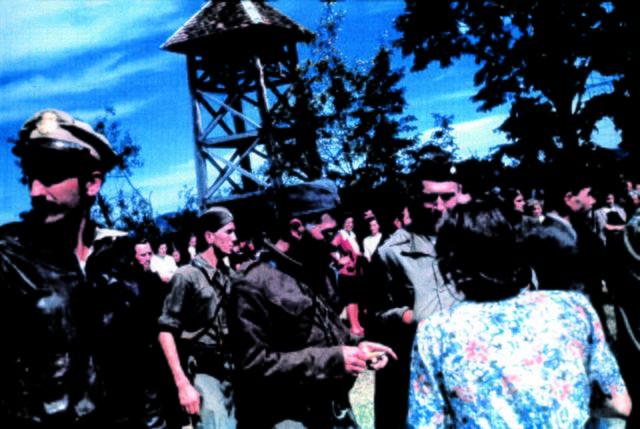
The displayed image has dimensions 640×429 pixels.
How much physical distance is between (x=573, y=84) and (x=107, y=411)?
667 inches

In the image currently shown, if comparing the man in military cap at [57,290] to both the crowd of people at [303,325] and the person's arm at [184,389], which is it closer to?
the crowd of people at [303,325]

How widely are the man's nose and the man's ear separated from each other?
19cm

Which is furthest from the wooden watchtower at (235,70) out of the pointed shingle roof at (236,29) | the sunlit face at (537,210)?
the sunlit face at (537,210)

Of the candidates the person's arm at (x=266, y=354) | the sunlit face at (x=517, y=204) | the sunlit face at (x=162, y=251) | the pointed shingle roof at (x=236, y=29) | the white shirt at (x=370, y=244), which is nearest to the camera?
the person's arm at (x=266, y=354)

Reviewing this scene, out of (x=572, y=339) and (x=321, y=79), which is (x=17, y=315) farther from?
(x=321, y=79)

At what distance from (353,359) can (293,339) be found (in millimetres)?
320

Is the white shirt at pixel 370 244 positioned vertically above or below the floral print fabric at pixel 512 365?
below

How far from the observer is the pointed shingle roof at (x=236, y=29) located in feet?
58.3

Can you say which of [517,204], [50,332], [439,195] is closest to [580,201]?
[439,195]

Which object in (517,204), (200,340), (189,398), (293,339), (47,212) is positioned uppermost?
(47,212)

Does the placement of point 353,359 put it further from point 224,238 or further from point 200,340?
point 224,238

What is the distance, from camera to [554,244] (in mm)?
3982

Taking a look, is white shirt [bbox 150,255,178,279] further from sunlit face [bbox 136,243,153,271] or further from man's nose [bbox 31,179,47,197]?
man's nose [bbox 31,179,47,197]

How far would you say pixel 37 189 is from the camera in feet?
6.56
